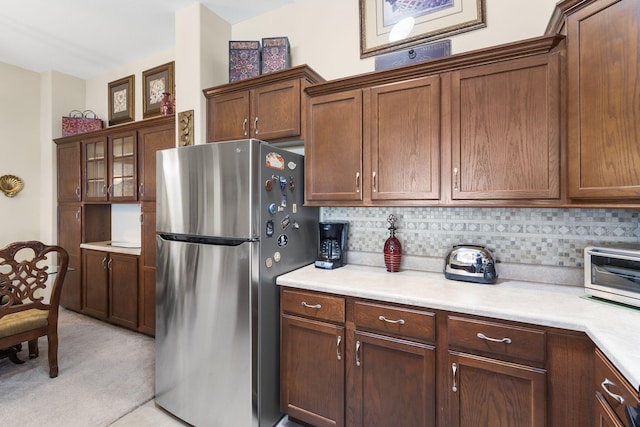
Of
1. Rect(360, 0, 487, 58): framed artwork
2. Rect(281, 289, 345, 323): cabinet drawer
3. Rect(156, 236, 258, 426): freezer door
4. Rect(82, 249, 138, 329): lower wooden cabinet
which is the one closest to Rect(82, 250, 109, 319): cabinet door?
Rect(82, 249, 138, 329): lower wooden cabinet

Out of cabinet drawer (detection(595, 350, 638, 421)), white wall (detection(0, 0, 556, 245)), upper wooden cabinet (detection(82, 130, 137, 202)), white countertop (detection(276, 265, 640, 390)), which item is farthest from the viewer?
upper wooden cabinet (detection(82, 130, 137, 202))

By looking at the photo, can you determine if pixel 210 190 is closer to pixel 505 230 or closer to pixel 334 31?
pixel 334 31

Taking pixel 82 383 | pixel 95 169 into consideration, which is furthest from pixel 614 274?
pixel 95 169

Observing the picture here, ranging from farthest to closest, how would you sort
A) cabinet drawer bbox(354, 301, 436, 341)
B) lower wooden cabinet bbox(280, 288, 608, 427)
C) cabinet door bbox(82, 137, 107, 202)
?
cabinet door bbox(82, 137, 107, 202) → cabinet drawer bbox(354, 301, 436, 341) → lower wooden cabinet bbox(280, 288, 608, 427)

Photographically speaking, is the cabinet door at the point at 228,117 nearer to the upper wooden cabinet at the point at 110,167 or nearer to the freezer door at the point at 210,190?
the freezer door at the point at 210,190

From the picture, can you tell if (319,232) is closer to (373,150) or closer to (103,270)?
(373,150)

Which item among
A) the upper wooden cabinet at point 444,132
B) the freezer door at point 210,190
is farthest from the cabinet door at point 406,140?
the freezer door at point 210,190

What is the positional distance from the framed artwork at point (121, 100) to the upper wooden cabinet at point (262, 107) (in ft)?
5.88

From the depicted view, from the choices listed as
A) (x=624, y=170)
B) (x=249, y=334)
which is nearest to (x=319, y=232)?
(x=249, y=334)

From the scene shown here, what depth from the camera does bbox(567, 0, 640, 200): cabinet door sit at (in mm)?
1148

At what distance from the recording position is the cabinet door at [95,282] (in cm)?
330

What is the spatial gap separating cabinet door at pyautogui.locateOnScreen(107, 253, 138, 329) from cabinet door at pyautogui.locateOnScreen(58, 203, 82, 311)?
0.69 meters

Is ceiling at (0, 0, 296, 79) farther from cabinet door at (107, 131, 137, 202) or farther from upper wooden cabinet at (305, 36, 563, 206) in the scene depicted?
upper wooden cabinet at (305, 36, 563, 206)

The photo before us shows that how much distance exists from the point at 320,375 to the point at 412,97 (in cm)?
169
